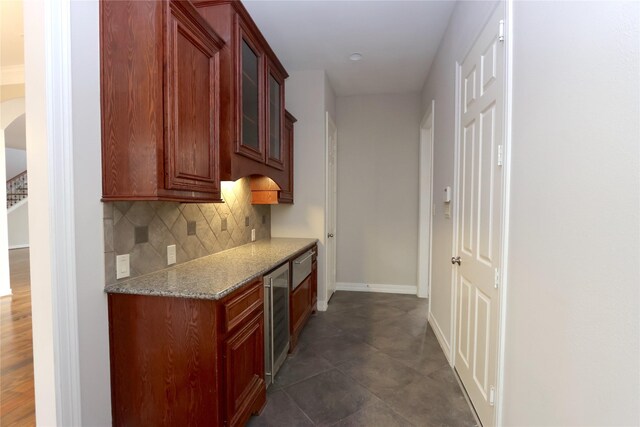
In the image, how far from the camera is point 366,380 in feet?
7.39

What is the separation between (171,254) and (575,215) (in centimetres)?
205

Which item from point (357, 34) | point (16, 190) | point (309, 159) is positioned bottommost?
point (16, 190)

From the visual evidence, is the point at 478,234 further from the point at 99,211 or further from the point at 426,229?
the point at 426,229

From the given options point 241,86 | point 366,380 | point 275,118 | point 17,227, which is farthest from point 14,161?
point 366,380

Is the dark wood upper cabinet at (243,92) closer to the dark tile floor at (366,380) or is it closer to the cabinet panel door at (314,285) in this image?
the cabinet panel door at (314,285)

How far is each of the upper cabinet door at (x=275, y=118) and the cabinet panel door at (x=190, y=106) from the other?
2.42 feet

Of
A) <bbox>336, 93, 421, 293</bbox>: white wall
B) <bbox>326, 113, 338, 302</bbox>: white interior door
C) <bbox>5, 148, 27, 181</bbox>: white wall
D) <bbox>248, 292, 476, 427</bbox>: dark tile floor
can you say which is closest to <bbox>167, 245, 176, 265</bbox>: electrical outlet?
<bbox>248, 292, 476, 427</bbox>: dark tile floor

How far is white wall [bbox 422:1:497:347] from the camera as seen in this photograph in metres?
2.17

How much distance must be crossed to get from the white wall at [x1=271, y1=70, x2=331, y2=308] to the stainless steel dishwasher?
1.22 metres

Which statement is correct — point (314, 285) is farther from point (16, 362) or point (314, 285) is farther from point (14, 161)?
point (14, 161)

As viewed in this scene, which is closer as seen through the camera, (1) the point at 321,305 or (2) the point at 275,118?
(2) the point at 275,118

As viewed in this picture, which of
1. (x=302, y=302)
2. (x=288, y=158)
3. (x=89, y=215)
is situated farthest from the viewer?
(x=288, y=158)

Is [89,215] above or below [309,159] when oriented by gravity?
below

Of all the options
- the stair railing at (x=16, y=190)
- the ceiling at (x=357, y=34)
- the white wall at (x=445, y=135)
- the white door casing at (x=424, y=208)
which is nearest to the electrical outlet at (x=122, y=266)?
the ceiling at (x=357, y=34)
